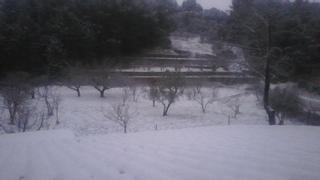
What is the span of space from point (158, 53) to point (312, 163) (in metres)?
34.4

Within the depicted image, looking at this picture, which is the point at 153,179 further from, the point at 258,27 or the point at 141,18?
the point at 141,18

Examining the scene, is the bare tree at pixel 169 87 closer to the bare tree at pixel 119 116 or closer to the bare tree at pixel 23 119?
the bare tree at pixel 119 116

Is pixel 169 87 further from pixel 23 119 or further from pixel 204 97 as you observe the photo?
pixel 23 119

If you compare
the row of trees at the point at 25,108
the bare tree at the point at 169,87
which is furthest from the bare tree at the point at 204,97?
the row of trees at the point at 25,108

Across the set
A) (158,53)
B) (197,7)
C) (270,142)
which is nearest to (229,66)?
(158,53)

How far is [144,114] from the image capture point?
62.1ft

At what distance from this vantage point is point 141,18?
3656cm

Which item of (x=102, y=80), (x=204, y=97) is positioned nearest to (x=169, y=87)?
(x=204, y=97)

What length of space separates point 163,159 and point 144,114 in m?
15.3

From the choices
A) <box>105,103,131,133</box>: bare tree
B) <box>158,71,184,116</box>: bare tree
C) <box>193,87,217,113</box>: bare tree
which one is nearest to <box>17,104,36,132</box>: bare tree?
<box>105,103,131,133</box>: bare tree

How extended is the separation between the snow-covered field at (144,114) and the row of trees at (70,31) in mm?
6263

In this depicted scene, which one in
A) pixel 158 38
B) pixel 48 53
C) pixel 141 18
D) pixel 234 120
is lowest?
pixel 234 120

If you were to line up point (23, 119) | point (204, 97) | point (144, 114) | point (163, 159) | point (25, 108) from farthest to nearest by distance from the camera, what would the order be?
point (204, 97) → point (144, 114) → point (25, 108) → point (23, 119) → point (163, 159)

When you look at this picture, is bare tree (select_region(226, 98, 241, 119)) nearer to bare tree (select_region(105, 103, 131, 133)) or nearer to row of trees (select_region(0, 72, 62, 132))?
bare tree (select_region(105, 103, 131, 133))
